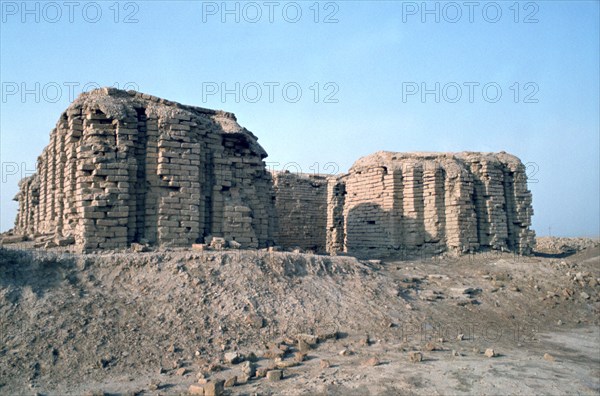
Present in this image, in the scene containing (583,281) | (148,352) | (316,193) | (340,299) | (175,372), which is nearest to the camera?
(175,372)

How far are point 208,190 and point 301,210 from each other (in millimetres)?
11032

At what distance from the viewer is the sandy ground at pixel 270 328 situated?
19.3 ft

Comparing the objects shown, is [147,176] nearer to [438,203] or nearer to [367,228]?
[367,228]

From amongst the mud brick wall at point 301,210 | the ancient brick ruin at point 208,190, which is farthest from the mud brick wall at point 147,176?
the mud brick wall at point 301,210

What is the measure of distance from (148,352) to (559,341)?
25.1 feet

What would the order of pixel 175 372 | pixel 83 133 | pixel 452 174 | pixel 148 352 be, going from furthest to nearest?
1. pixel 452 174
2. pixel 83 133
3. pixel 148 352
4. pixel 175 372

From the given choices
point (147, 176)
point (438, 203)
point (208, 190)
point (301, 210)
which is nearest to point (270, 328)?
point (208, 190)

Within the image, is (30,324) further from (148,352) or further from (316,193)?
(316,193)

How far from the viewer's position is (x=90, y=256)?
8.41 m

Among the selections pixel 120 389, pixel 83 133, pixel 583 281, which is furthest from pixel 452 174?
pixel 120 389

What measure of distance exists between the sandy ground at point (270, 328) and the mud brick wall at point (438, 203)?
4.03m

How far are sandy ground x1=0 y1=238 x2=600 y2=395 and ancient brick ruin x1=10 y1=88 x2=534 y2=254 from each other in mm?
1419

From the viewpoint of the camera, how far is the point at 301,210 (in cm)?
2178

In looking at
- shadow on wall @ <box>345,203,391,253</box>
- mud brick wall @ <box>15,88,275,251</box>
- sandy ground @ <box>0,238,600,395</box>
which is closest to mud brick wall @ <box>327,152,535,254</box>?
shadow on wall @ <box>345,203,391,253</box>
